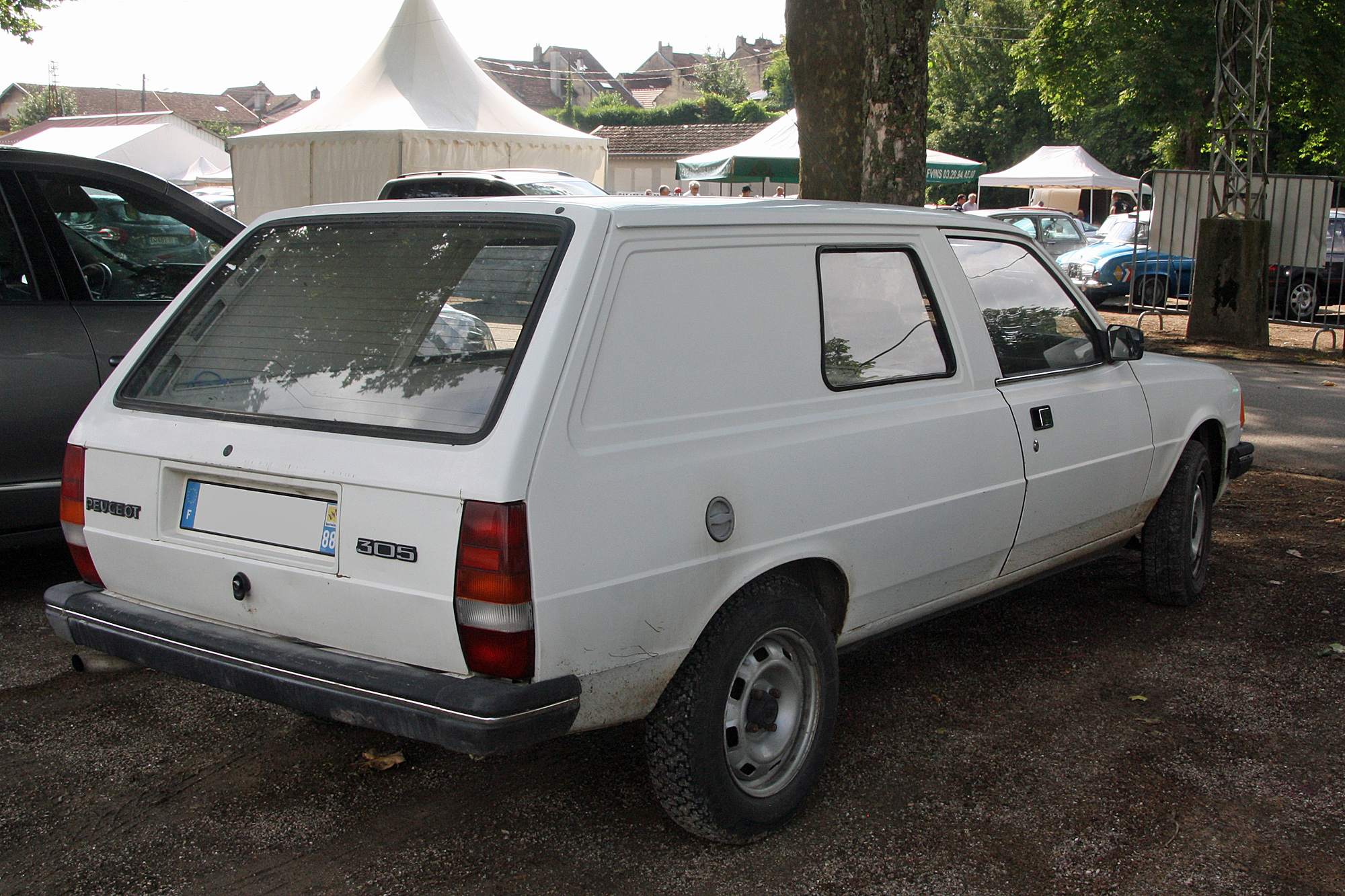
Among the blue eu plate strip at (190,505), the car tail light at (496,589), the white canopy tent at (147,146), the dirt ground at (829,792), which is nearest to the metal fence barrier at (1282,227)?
the dirt ground at (829,792)

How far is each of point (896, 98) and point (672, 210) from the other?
14.1 feet

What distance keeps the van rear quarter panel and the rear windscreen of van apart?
0.23 m

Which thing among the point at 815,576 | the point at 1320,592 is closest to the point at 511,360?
the point at 815,576

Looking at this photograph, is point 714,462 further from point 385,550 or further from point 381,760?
point 381,760

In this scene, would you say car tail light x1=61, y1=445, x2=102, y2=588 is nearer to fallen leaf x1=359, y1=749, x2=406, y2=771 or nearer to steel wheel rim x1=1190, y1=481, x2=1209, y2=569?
fallen leaf x1=359, y1=749, x2=406, y2=771

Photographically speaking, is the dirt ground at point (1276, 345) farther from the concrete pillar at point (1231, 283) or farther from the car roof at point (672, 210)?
the car roof at point (672, 210)

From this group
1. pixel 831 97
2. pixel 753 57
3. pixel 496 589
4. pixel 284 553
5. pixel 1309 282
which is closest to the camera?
pixel 496 589

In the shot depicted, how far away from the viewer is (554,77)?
11394cm

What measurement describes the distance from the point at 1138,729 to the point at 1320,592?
2.01 meters

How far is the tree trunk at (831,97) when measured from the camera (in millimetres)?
7988

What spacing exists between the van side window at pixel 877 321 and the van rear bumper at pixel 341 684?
1.31m

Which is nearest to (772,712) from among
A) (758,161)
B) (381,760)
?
(381,760)

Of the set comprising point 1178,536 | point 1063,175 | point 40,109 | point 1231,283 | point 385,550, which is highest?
point 40,109

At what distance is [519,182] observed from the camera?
49.9 ft
